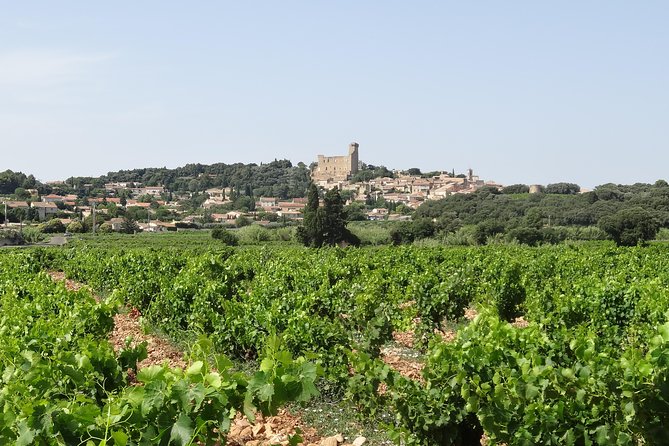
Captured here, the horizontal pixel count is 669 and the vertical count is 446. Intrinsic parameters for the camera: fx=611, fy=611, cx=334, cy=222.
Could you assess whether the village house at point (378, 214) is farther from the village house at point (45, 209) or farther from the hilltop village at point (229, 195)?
the village house at point (45, 209)

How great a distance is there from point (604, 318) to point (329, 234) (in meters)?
42.5

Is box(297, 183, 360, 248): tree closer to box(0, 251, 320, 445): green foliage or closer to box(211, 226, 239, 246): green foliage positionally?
box(211, 226, 239, 246): green foliage

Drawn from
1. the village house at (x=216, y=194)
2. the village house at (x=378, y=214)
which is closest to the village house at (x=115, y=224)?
the village house at (x=378, y=214)

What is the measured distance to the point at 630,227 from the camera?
4909 centimetres

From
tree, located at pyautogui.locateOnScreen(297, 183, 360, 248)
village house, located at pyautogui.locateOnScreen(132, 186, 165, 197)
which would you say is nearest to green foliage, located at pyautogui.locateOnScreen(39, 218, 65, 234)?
tree, located at pyautogui.locateOnScreen(297, 183, 360, 248)

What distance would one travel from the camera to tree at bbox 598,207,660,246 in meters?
47.5

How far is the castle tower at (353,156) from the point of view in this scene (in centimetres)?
17612

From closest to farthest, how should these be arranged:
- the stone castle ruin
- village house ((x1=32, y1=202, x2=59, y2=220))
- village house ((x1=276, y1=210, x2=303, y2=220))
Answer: village house ((x1=32, y1=202, x2=59, y2=220))
village house ((x1=276, y1=210, x2=303, y2=220))
the stone castle ruin

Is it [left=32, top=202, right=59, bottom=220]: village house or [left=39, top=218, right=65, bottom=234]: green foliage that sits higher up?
[left=32, top=202, right=59, bottom=220]: village house

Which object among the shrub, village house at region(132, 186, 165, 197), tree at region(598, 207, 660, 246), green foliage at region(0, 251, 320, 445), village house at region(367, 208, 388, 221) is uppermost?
green foliage at region(0, 251, 320, 445)

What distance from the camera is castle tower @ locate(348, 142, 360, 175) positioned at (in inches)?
6934

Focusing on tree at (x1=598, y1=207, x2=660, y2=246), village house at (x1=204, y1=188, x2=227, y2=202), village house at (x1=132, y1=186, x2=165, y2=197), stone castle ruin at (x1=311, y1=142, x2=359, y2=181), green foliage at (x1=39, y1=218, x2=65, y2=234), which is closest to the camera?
tree at (x1=598, y1=207, x2=660, y2=246)

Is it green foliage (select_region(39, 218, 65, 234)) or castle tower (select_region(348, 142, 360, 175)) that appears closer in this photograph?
green foliage (select_region(39, 218, 65, 234))

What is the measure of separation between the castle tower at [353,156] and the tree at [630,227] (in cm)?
12755
